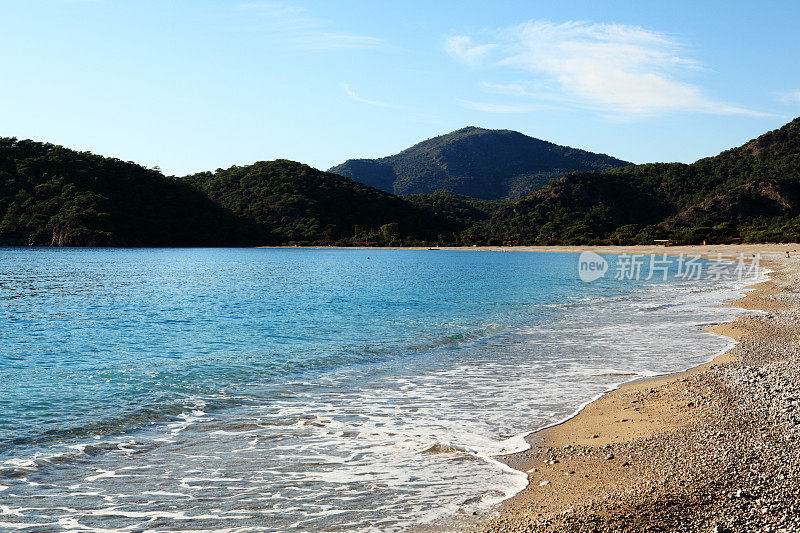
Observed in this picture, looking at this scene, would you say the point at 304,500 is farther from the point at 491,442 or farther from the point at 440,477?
the point at 491,442

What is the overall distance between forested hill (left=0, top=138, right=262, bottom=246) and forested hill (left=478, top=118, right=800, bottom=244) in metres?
91.8

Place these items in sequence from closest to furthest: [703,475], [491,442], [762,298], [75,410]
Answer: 1. [703,475]
2. [491,442]
3. [75,410]
4. [762,298]

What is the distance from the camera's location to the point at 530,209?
178 metres

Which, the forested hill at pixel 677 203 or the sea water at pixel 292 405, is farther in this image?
the forested hill at pixel 677 203

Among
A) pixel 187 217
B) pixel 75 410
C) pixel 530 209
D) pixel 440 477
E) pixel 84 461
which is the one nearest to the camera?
pixel 440 477

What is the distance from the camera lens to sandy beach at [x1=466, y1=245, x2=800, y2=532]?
4969 mm

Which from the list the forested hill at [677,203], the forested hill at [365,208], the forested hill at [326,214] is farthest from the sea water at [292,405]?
the forested hill at [326,214]

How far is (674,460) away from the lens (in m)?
6.47

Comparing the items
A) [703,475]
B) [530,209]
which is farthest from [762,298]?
[530,209]

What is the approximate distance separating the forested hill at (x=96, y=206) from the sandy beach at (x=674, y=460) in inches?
5917

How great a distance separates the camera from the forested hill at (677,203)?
125 meters

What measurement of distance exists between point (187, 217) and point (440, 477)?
567ft

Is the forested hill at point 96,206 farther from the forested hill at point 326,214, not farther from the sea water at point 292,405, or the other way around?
the sea water at point 292,405

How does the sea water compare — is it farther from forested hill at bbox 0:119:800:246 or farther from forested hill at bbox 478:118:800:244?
forested hill at bbox 478:118:800:244
